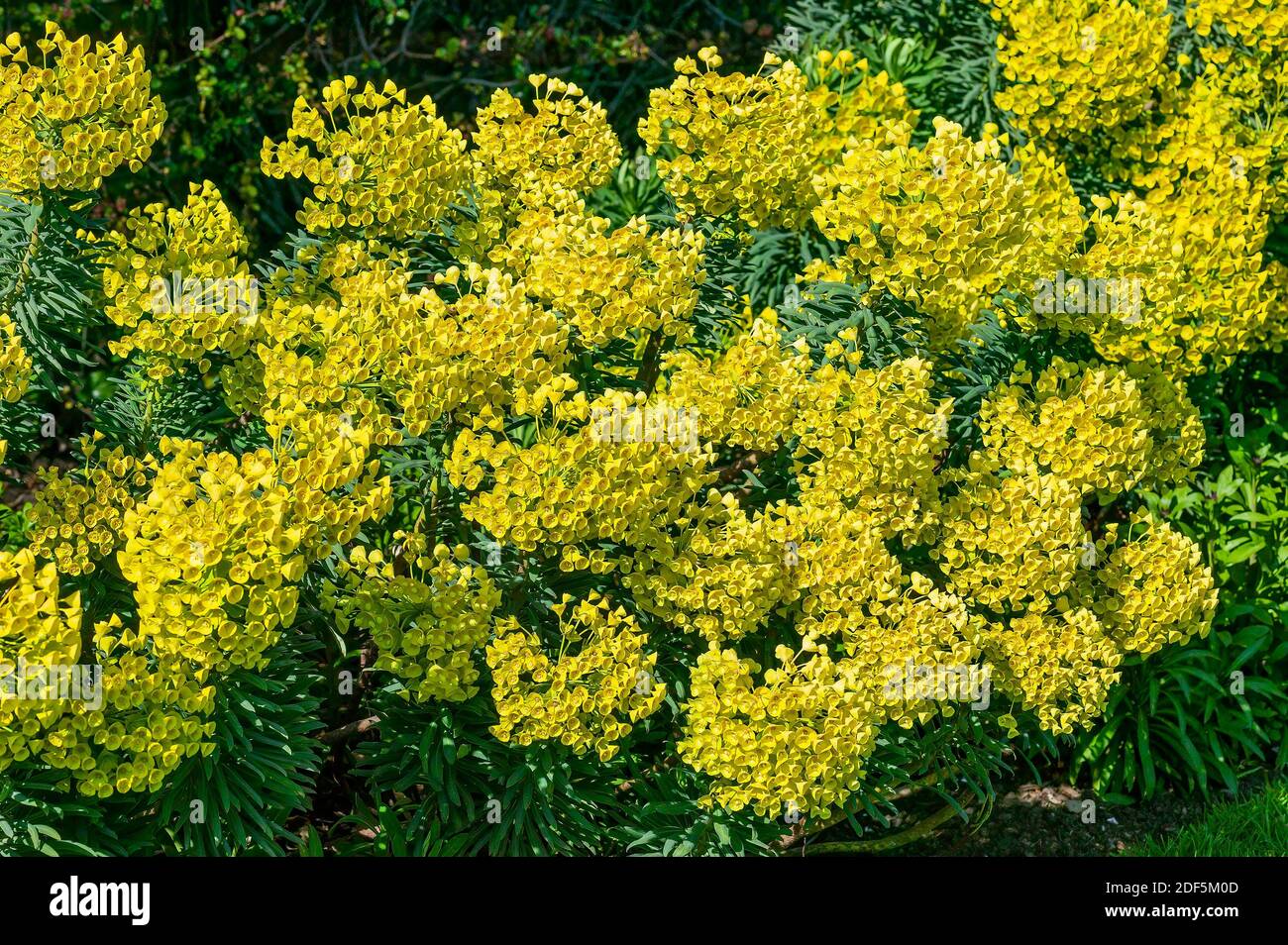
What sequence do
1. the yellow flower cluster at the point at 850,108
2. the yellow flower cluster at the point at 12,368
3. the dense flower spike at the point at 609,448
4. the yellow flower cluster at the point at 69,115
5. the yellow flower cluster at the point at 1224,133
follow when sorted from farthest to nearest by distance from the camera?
1. the yellow flower cluster at the point at 850,108
2. the yellow flower cluster at the point at 1224,133
3. the yellow flower cluster at the point at 69,115
4. the yellow flower cluster at the point at 12,368
5. the dense flower spike at the point at 609,448

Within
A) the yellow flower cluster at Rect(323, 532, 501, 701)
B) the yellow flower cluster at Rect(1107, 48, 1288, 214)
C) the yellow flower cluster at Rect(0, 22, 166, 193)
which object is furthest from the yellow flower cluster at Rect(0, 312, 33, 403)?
the yellow flower cluster at Rect(1107, 48, 1288, 214)

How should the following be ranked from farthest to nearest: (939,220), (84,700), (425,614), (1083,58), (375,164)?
(1083,58), (375,164), (939,220), (425,614), (84,700)

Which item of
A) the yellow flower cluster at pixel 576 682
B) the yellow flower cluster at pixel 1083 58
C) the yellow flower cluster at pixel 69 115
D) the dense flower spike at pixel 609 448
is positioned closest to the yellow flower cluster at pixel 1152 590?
the dense flower spike at pixel 609 448

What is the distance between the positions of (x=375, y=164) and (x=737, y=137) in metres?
1.13

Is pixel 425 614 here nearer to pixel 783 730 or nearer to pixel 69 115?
pixel 783 730

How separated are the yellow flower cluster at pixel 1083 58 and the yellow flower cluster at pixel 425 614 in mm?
2903

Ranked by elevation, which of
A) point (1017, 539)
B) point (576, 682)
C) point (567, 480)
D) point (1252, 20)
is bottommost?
point (576, 682)

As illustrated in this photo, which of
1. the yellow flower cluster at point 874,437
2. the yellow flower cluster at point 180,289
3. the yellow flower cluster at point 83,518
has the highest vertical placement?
the yellow flower cluster at point 180,289

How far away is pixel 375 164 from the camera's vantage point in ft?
13.7

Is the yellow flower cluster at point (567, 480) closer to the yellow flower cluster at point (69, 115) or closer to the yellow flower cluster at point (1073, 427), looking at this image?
the yellow flower cluster at point (1073, 427)

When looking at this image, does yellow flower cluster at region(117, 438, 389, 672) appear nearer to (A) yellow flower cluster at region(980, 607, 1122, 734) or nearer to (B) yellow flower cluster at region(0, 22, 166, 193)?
(B) yellow flower cluster at region(0, 22, 166, 193)

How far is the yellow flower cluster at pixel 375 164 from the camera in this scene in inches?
162

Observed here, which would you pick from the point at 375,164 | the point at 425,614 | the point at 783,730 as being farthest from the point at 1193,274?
the point at 425,614

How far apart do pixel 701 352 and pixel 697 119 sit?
780mm
